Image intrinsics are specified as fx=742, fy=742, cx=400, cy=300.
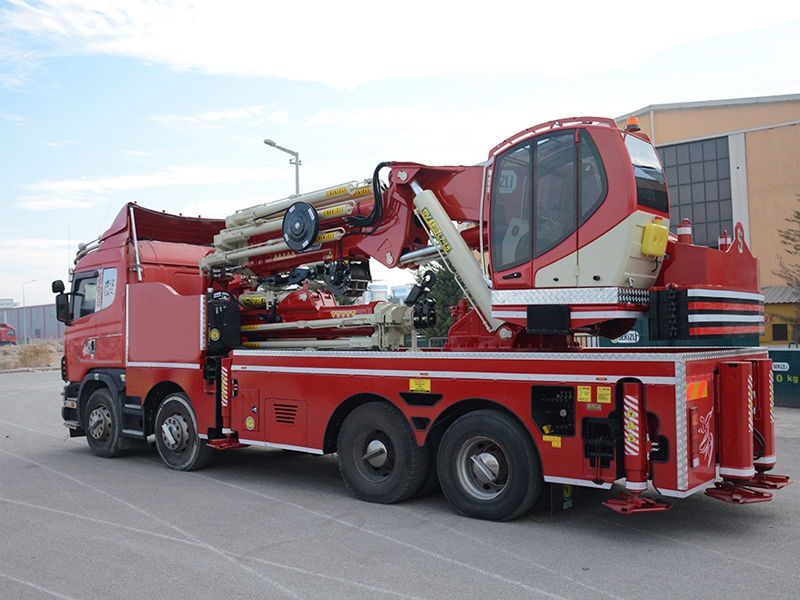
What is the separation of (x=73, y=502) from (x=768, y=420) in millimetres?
7125

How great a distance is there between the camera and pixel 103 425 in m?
11.2

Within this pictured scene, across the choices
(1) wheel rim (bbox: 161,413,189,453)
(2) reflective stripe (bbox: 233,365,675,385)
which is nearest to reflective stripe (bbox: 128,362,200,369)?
(1) wheel rim (bbox: 161,413,189,453)

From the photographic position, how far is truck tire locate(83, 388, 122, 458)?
433 inches

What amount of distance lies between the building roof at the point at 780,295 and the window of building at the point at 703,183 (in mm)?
2923

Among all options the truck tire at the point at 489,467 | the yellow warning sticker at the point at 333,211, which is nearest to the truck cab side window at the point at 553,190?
the truck tire at the point at 489,467

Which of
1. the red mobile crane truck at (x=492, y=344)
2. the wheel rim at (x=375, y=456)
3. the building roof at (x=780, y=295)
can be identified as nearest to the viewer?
the red mobile crane truck at (x=492, y=344)

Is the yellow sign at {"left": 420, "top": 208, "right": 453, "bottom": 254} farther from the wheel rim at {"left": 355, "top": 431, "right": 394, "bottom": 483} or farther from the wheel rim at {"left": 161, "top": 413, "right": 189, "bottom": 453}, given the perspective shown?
the wheel rim at {"left": 161, "top": 413, "right": 189, "bottom": 453}

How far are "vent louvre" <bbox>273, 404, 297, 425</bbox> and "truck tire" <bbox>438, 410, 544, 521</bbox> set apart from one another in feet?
7.11

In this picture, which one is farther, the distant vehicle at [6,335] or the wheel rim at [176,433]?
the distant vehicle at [6,335]

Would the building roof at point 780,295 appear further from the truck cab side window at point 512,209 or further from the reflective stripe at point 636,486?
the reflective stripe at point 636,486

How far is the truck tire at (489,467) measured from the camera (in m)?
6.49

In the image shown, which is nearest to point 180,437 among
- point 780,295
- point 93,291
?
point 93,291

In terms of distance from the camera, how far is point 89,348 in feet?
38.0

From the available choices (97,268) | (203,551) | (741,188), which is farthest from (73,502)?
(741,188)
